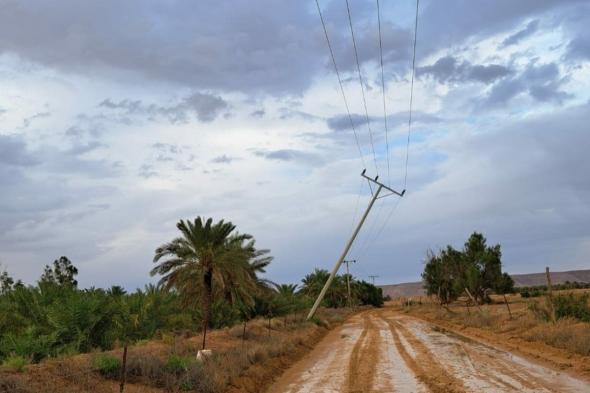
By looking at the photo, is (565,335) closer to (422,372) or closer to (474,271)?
(422,372)

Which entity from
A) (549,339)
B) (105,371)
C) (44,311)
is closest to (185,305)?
(44,311)

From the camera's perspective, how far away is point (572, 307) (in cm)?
2591

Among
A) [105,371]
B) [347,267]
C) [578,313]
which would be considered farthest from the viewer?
[347,267]

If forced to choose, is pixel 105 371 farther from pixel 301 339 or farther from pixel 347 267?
pixel 347 267

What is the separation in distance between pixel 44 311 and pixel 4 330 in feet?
5.34

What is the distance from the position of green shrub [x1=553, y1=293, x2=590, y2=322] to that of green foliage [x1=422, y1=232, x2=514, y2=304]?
1154 inches

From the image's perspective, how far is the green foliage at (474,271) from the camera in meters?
61.2

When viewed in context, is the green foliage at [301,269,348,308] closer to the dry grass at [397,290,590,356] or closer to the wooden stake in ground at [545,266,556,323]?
the dry grass at [397,290,590,356]

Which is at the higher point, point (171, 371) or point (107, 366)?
point (107, 366)

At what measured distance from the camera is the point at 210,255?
2308 centimetres

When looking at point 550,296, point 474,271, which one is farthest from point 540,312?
point 474,271

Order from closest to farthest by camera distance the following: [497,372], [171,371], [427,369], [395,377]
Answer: [171,371] → [395,377] → [497,372] → [427,369]

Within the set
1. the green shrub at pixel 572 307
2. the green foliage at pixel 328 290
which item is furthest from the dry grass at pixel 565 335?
the green foliage at pixel 328 290

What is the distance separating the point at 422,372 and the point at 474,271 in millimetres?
47879
